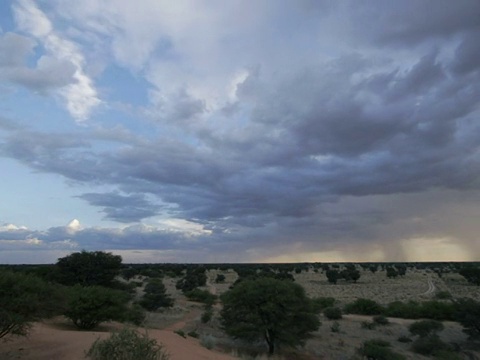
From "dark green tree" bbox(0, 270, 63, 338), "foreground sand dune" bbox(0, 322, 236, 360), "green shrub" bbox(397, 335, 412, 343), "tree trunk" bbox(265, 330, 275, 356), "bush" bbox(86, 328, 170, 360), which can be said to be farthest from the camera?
"green shrub" bbox(397, 335, 412, 343)

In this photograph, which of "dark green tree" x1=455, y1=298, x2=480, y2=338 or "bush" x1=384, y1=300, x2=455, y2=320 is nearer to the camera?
"dark green tree" x1=455, y1=298, x2=480, y2=338

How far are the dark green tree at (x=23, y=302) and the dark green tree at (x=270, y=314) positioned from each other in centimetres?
1330

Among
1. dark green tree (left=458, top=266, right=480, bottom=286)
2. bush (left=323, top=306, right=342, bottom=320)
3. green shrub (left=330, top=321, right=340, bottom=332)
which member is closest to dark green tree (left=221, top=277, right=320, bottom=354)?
green shrub (left=330, top=321, right=340, bottom=332)

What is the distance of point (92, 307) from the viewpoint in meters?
31.0

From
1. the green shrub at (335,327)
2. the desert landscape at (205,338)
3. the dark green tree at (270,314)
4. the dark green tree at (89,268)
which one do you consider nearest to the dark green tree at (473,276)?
the desert landscape at (205,338)

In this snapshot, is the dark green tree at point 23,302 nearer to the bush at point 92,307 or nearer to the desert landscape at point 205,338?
the desert landscape at point 205,338

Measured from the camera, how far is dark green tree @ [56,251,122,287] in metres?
49.9

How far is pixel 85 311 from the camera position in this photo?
30.9 m

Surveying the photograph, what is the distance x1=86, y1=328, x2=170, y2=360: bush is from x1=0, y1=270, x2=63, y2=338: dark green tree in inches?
223

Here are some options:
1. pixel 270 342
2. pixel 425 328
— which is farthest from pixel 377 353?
pixel 425 328

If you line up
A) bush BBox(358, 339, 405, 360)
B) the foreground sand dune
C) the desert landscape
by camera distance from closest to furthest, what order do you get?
the foreground sand dune, the desert landscape, bush BBox(358, 339, 405, 360)

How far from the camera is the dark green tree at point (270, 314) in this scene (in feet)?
97.6

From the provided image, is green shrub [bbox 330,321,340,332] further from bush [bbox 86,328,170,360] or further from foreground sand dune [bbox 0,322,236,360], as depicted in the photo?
bush [bbox 86,328,170,360]

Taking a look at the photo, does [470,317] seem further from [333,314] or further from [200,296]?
[200,296]
